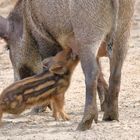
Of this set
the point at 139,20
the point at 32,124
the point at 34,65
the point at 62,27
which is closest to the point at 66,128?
the point at 32,124

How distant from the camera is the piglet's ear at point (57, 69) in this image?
7.91 meters

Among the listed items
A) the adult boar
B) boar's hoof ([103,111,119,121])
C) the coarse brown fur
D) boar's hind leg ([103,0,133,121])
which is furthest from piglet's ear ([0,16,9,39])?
boar's hoof ([103,111,119,121])

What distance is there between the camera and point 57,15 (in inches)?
316

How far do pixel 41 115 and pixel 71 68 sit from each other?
107cm

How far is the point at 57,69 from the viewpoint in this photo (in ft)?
26.0

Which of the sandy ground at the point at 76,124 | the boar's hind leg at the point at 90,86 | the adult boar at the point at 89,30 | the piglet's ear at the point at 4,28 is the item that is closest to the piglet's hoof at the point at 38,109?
the sandy ground at the point at 76,124

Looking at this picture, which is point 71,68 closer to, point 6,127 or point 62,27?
point 62,27

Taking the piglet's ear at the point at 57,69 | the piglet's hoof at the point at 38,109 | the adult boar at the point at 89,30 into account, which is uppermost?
the adult boar at the point at 89,30

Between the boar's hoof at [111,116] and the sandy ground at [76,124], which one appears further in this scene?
the boar's hoof at [111,116]

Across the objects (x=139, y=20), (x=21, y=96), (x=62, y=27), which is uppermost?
(x=62, y=27)

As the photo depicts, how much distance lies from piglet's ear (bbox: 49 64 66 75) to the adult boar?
9.0 inches

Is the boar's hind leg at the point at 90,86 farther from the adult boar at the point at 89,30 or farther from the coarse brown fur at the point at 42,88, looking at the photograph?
the coarse brown fur at the point at 42,88

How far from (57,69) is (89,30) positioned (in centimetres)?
64

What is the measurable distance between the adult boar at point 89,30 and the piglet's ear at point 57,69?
0.23 meters
